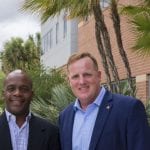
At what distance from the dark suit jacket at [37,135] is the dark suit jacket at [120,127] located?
6.4 inches

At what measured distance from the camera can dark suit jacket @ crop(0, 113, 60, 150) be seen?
4.11 meters

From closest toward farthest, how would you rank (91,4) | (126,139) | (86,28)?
(126,139)
(91,4)
(86,28)

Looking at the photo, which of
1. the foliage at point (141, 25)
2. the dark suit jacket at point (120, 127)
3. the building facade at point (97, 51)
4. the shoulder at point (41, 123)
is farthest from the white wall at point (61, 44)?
the dark suit jacket at point (120, 127)

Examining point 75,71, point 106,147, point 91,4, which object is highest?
point 91,4

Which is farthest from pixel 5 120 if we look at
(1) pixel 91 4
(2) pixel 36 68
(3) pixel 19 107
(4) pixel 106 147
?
(2) pixel 36 68

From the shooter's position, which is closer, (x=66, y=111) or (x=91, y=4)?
(x=66, y=111)

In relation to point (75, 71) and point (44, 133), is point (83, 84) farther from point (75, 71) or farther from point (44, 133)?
point (44, 133)

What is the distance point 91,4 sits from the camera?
10281mm

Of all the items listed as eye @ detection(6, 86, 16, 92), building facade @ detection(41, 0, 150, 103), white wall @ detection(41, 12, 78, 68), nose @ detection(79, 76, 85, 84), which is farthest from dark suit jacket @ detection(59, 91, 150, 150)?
white wall @ detection(41, 12, 78, 68)

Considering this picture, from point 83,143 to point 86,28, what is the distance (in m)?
18.0

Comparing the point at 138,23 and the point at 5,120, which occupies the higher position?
the point at 138,23

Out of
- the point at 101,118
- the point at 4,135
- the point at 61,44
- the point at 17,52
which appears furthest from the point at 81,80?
the point at 17,52

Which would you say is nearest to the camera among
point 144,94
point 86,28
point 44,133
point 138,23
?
point 44,133

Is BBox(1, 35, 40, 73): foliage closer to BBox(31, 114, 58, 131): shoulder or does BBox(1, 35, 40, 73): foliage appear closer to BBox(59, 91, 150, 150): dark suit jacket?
BBox(31, 114, 58, 131): shoulder
